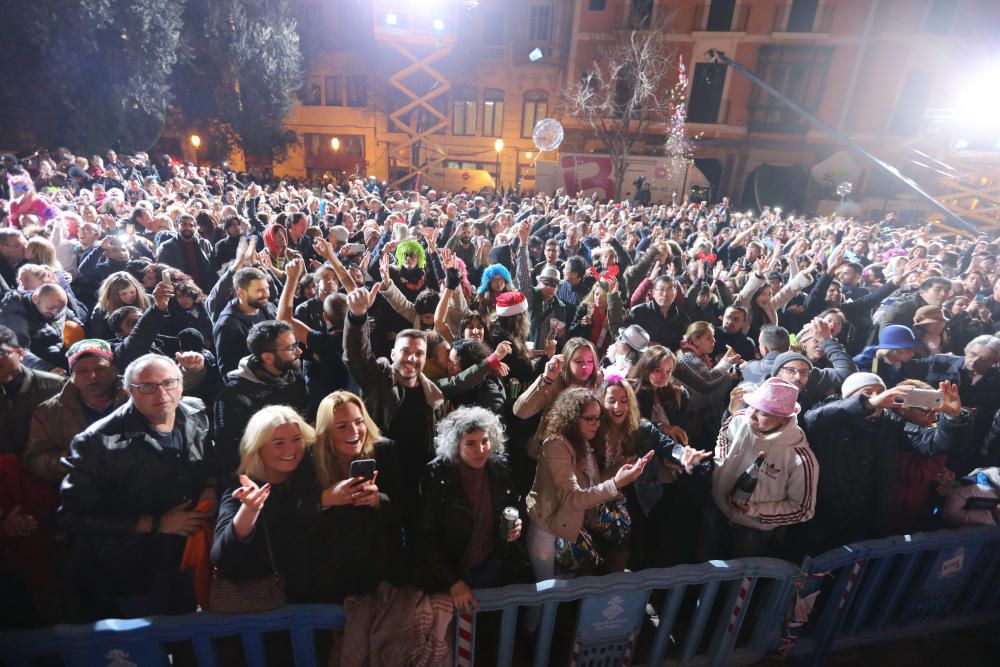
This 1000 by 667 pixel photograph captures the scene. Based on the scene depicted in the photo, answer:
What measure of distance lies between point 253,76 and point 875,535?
28.8 meters

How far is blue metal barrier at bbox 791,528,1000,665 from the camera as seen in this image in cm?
284

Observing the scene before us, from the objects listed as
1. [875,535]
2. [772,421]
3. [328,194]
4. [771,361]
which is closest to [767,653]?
[875,535]

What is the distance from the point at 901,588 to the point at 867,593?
0.26m

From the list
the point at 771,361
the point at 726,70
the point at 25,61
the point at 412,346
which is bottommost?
the point at 771,361

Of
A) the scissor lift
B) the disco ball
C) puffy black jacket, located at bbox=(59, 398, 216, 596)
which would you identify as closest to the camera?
puffy black jacket, located at bbox=(59, 398, 216, 596)

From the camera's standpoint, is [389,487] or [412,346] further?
[412,346]

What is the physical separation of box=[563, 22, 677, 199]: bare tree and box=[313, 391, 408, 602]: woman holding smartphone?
2505 centimetres

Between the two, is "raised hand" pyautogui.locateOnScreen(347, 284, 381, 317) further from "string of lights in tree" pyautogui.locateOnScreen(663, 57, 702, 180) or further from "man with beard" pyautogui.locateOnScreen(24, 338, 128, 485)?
"string of lights in tree" pyautogui.locateOnScreen(663, 57, 702, 180)

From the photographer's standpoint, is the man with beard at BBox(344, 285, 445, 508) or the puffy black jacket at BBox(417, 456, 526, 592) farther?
the man with beard at BBox(344, 285, 445, 508)

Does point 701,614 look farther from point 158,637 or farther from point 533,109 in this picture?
point 533,109

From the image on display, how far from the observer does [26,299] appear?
3.71 m

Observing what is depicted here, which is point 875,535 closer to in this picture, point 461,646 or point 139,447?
point 461,646

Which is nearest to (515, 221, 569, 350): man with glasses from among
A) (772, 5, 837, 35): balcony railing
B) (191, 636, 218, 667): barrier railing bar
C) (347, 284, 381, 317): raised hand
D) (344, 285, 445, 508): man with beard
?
(344, 285, 445, 508): man with beard

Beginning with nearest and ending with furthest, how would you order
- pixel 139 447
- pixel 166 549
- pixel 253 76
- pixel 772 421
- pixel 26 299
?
pixel 139 447 < pixel 166 549 < pixel 772 421 < pixel 26 299 < pixel 253 76
